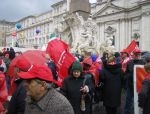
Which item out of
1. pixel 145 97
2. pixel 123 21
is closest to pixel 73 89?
pixel 145 97

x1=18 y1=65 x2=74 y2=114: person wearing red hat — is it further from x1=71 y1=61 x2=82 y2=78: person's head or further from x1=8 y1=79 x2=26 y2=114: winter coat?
x1=71 y1=61 x2=82 y2=78: person's head

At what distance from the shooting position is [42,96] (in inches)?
127

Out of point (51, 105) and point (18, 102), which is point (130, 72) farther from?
point (51, 105)

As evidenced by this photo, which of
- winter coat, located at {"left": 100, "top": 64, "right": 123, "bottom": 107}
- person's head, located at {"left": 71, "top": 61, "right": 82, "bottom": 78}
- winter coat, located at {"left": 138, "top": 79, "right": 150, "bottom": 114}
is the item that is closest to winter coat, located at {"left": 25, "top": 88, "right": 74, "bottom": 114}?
winter coat, located at {"left": 138, "top": 79, "right": 150, "bottom": 114}

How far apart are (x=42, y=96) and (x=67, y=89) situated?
2.79 metres

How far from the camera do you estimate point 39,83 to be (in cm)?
325

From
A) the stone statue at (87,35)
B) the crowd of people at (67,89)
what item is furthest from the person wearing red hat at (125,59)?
the stone statue at (87,35)

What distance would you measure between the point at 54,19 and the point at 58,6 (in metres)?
6.20

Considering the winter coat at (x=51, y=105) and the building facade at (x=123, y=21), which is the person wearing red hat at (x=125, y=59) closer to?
the winter coat at (x=51, y=105)

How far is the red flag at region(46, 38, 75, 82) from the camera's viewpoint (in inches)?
278

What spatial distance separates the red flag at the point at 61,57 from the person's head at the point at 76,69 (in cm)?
101

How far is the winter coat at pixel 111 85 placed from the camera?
7566 mm

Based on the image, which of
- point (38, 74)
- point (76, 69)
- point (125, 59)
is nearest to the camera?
point (38, 74)

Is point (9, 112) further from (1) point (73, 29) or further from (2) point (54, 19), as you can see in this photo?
(2) point (54, 19)
